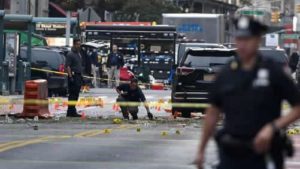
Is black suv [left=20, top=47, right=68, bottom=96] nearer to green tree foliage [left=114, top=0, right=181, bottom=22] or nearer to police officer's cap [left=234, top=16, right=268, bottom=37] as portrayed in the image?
police officer's cap [left=234, top=16, right=268, bottom=37]

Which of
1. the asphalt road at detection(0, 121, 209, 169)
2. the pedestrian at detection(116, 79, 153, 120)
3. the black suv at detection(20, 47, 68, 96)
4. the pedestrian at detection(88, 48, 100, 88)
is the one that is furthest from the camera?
the pedestrian at detection(88, 48, 100, 88)

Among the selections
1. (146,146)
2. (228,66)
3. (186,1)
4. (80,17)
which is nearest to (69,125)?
(146,146)

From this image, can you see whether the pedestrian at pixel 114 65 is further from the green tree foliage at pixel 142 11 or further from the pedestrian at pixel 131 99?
the green tree foliage at pixel 142 11

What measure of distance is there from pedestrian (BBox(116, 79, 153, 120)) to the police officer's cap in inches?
559

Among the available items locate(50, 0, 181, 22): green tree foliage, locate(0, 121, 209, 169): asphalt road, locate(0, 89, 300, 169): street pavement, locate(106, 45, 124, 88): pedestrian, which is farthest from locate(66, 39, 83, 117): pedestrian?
locate(50, 0, 181, 22): green tree foliage

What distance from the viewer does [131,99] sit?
2103 centimetres

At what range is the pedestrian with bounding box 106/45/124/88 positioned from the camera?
121 feet

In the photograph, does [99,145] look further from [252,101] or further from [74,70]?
[252,101]

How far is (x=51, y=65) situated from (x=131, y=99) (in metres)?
11.3

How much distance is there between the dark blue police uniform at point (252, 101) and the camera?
642cm

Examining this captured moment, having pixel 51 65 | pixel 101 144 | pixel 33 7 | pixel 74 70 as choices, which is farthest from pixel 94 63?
pixel 101 144

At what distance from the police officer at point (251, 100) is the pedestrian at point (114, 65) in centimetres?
2990

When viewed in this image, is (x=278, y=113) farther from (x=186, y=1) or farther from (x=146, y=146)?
(x=186, y=1)

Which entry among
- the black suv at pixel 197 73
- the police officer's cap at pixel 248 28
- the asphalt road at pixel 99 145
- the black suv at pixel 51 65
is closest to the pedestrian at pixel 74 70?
the asphalt road at pixel 99 145
